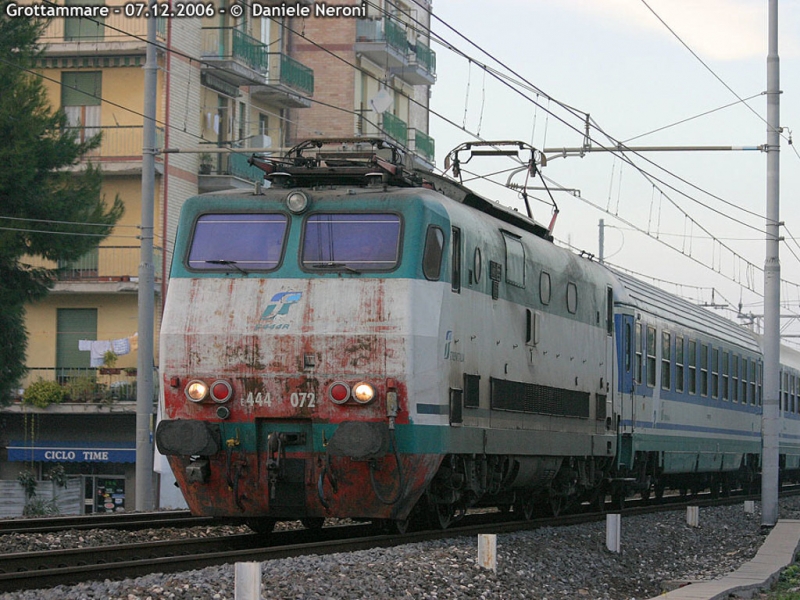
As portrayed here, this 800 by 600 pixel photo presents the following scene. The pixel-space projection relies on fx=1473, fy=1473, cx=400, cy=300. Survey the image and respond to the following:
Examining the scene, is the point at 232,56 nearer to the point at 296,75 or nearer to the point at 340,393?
the point at 296,75

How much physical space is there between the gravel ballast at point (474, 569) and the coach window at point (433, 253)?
265cm

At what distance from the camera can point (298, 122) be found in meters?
48.7

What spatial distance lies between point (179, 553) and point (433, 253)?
381cm

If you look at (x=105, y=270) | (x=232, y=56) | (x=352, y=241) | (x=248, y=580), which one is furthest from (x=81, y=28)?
(x=248, y=580)

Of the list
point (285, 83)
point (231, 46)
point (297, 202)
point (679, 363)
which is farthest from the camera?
point (285, 83)

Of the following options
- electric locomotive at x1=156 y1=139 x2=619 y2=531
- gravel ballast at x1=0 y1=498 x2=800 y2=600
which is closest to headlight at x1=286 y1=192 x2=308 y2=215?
electric locomotive at x1=156 y1=139 x2=619 y2=531

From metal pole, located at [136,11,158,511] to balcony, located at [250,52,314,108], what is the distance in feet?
55.9

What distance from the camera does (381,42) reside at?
49344mm

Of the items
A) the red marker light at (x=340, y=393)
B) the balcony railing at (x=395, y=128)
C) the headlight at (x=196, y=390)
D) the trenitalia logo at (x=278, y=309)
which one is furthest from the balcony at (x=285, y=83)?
the red marker light at (x=340, y=393)

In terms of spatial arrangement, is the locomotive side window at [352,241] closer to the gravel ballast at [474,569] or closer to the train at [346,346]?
the train at [346,346]

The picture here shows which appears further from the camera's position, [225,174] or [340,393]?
[225,174]

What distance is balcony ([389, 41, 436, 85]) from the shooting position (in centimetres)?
5250

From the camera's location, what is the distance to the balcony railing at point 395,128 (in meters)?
50.8

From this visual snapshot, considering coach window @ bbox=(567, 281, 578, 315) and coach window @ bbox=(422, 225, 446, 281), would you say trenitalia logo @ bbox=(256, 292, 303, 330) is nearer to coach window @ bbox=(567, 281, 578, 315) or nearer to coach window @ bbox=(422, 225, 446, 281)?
coach window @ bbox=(422, 225, 446, 281)
